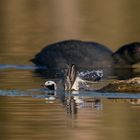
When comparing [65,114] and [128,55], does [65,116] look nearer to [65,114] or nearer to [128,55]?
[65,114]

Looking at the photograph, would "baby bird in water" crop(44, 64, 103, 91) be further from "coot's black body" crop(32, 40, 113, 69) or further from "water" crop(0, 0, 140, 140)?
"coot's black body" crop(32, 40, 113, 69)

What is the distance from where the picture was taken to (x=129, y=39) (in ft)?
95.2

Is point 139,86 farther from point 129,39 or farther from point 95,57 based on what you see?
point 129,39

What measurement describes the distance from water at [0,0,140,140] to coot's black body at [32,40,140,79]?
0.46 m

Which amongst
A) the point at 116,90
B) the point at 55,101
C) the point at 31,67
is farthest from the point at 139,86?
the point at 31,67

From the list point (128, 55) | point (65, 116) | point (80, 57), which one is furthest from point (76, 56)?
point (65, 116)

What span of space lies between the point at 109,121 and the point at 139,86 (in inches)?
89.7

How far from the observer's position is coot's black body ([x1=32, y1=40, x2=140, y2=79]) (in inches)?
896

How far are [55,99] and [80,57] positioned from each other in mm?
7089

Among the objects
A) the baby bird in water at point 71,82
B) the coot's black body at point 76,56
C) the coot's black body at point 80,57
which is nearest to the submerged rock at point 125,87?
the baby bird in water at point 71,82

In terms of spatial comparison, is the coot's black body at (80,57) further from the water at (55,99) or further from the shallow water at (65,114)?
the shallow water at (65,114)

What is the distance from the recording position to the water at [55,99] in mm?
13109

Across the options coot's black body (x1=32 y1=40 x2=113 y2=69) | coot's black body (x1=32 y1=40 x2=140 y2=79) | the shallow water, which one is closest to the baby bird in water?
the shallow water

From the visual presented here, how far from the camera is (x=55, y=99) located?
15.9 m
